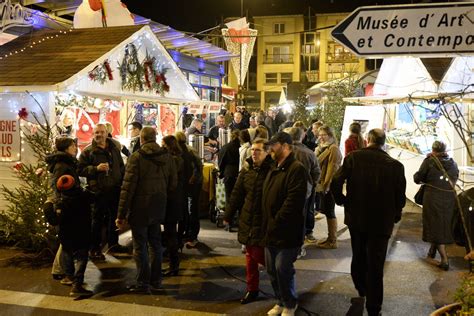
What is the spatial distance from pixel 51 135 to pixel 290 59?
53.0 metres

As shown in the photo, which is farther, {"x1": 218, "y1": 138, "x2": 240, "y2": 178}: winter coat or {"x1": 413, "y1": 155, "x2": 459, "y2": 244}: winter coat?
{"x1": 218, "y1": 138, "x2": 240, "y2": 178}: winter coat

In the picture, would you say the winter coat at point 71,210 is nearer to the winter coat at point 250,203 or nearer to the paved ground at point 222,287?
the paved ground at point 222,287

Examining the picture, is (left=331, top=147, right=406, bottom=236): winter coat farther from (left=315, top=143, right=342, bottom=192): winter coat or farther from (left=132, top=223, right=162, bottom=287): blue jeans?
(left=315, top=143, right=342, bottom=192): winter coat

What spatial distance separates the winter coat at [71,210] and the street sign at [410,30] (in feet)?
11.8

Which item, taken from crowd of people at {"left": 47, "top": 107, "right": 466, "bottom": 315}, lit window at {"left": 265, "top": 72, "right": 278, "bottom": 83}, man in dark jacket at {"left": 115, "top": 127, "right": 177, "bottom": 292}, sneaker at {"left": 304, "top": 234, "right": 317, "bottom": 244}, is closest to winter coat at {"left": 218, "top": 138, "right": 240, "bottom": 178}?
crowd of people at {"left": 47, "top": 107, "right": 466, "bottom": 315}

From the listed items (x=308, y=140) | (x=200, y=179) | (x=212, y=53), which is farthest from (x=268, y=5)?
(x=200, y=179)

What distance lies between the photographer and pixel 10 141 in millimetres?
8195

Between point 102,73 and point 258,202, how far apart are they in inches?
201

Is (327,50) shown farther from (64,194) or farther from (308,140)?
(64,194)

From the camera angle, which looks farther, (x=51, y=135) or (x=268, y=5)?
(x=268, y=5)

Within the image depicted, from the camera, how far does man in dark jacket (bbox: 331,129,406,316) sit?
499cm

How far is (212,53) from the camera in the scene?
1844 centimetres

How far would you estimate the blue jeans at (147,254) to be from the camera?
5.85 meters

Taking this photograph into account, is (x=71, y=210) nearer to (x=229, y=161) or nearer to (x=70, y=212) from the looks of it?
(x=70, y=212)
